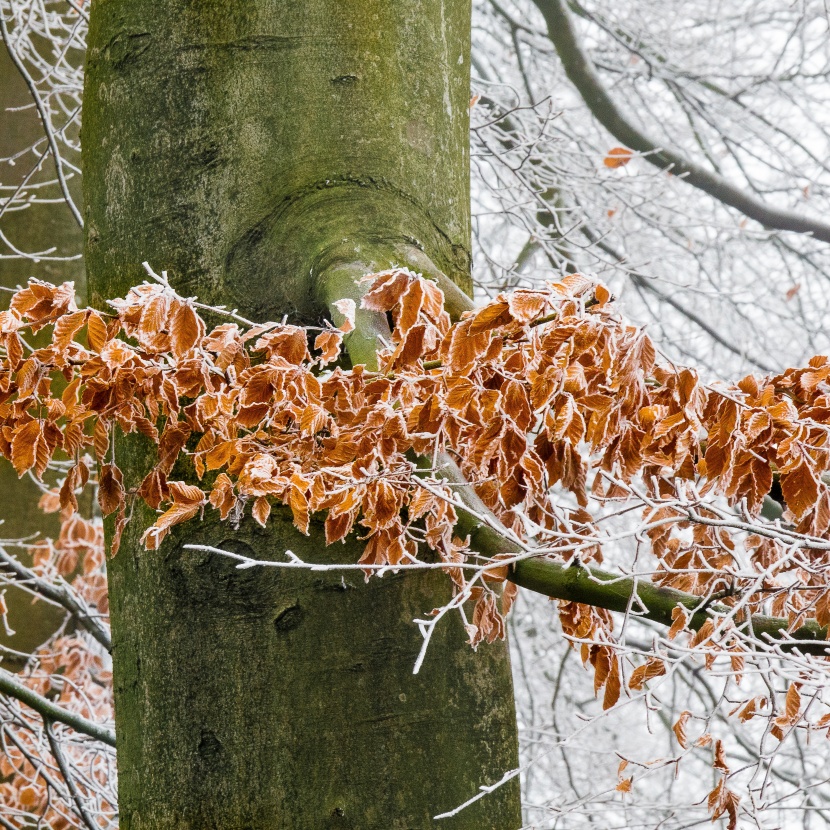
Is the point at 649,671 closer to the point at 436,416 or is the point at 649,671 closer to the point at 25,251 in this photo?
the point at 436,416

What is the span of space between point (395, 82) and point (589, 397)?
0.85m

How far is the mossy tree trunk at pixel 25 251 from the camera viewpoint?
3623 millimetres

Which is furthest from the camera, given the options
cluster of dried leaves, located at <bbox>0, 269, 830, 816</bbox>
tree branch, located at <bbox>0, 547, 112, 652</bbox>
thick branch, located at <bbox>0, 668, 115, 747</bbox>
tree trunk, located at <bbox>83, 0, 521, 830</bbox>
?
tree branch, located at <bbox>0, 547, 112, 652</bbox>

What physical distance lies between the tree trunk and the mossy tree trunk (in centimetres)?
197

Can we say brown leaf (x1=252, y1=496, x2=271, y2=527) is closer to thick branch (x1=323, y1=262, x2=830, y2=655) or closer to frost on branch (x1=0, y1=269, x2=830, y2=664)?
frost on branch (x1=0, y1=269, x2=830, y2=664)

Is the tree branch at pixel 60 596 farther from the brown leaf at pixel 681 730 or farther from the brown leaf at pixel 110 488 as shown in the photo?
the brown leaf at pixel 681 730

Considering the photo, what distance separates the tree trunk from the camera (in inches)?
60.7

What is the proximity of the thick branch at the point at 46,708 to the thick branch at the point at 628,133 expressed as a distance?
242 centimetres

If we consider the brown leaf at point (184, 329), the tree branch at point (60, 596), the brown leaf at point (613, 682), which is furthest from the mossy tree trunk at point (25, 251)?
the brown leaf at point (613, 682)

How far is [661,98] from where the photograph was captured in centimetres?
485

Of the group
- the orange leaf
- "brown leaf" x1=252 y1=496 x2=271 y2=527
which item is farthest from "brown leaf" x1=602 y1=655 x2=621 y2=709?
the orange leaf

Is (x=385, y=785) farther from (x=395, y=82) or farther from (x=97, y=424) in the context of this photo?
(x=395, y=82)

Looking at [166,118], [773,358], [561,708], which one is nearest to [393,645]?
[166,118]

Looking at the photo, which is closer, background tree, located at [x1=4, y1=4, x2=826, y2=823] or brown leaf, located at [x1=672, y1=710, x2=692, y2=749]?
brown leaf, located at [x1=672, y1=710, x2=692, y2=749]
